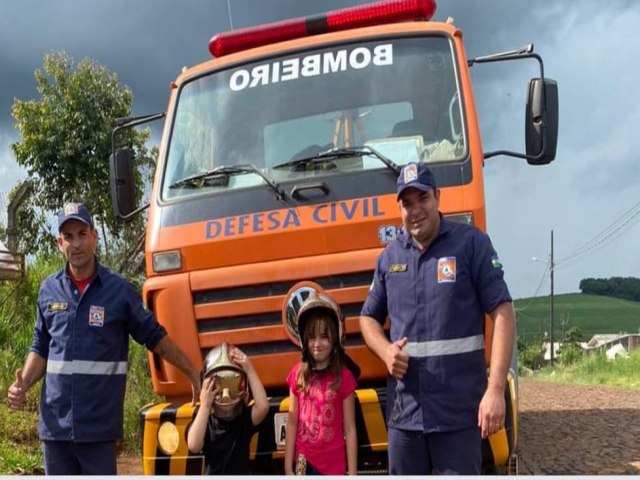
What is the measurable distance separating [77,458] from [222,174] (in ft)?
5.75

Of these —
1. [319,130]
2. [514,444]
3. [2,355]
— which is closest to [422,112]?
[319,130]

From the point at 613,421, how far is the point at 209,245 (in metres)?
8.10

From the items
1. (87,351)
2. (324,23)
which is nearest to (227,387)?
(87,351)

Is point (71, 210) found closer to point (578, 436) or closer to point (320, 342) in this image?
point (320, 342)

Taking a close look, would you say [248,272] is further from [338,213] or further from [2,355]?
[2,355]

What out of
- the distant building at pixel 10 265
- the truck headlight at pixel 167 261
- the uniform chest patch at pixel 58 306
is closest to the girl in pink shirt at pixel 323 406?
the truck headlight at pixel 167 261

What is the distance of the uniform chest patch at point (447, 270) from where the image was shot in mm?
3078

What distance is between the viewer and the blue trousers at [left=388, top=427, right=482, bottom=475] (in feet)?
9.93

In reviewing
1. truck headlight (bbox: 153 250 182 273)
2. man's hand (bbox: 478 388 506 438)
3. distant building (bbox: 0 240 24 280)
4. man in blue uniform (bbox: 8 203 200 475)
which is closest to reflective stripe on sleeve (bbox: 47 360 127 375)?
man in blue uniform (bbox: 8 203 200 475)

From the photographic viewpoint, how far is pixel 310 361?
11.4ft

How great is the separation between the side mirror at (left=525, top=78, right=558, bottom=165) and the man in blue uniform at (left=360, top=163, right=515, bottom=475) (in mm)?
1246

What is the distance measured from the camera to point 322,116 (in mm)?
4402

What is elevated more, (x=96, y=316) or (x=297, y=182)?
(x=297, y=182)

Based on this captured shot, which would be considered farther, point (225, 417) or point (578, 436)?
point (578, 436)
